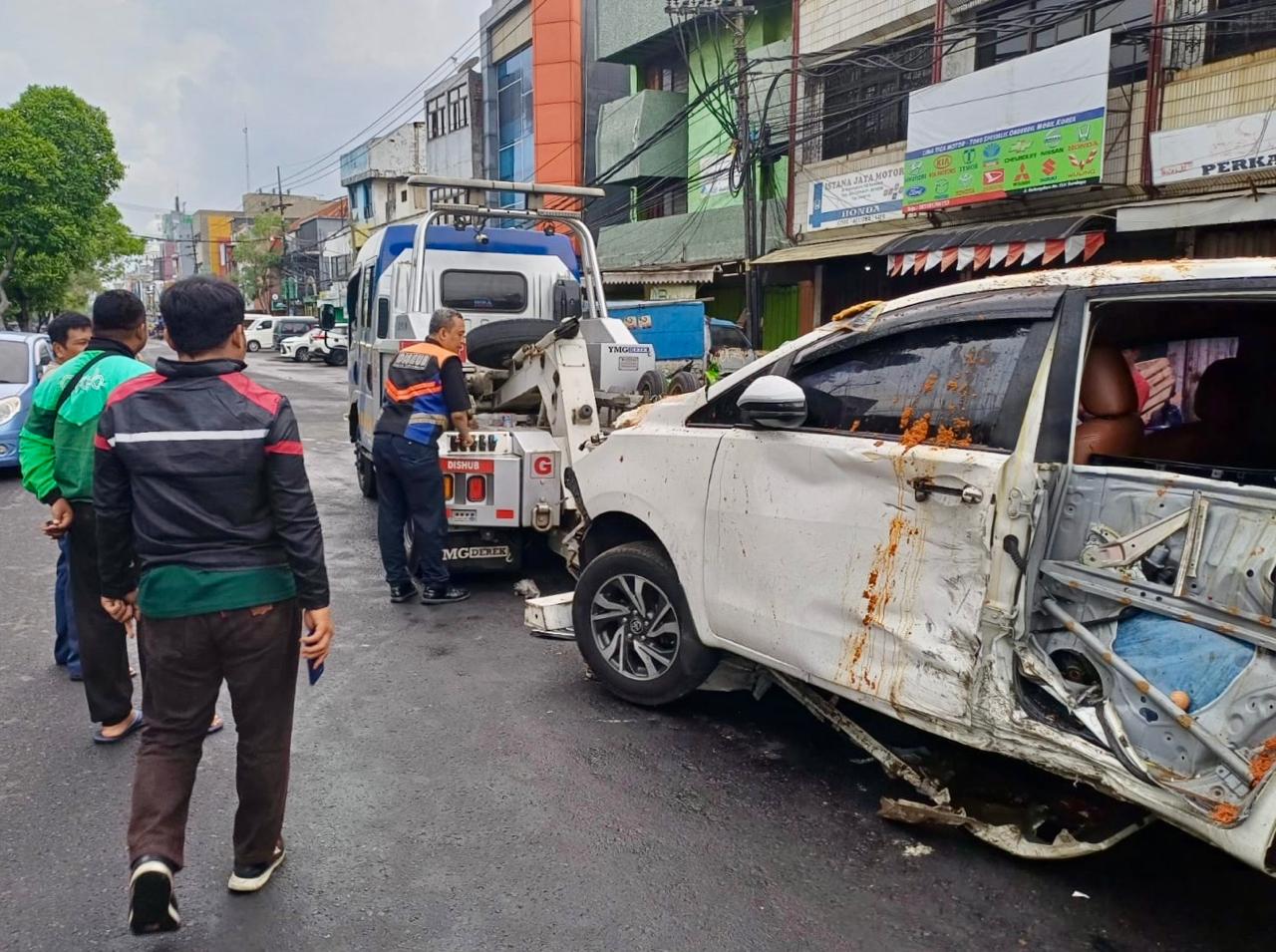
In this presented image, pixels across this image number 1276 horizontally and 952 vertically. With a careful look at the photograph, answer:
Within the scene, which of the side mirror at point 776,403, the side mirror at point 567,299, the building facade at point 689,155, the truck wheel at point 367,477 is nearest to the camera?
the side mirror at point 776,403

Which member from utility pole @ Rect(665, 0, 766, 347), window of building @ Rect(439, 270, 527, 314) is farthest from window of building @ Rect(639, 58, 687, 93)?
window of building @ Rect(439, 270, 527, 314)

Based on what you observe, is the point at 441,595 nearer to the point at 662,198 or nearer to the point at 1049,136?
the point at 1049,136

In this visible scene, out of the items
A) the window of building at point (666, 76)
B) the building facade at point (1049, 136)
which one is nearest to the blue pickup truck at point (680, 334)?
the building facade at point (1049, 136)

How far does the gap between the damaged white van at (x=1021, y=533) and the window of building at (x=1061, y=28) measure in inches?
386

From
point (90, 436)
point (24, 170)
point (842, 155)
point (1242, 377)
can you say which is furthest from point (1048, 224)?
point (24, 170)

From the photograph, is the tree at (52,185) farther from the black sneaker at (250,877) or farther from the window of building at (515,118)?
the black sneaker at (250,877)

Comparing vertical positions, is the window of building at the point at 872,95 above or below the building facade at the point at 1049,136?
above

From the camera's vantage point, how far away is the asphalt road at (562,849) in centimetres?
291

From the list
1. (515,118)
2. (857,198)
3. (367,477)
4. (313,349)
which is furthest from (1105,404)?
(313,349)

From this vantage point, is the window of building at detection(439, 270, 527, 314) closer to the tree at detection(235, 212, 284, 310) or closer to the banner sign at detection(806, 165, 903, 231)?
the banner sign at detection(806, 165, 903, 231)

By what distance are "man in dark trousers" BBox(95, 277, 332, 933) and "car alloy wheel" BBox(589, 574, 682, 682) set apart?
1760mm

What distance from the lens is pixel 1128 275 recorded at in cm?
294

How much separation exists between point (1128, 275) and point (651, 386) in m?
4.54

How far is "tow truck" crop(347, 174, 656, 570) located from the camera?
6.49m
